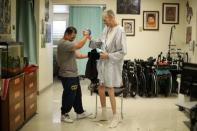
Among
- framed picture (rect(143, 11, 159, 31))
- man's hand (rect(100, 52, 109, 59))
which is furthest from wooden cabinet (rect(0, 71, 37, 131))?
framed picture (rect(143, 11, 159, 31))

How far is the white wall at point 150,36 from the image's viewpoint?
30.5 ft

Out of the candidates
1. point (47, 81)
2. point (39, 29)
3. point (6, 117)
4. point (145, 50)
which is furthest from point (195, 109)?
point (145, 50)

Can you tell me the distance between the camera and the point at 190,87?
13.3 feet

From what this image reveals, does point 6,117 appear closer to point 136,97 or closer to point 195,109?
point 195,109

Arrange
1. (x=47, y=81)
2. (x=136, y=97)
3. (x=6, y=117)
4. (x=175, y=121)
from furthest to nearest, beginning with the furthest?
(x=47, y=81) < (x=136, y=97) < (x=175, y=121) < (x=6, y=117)

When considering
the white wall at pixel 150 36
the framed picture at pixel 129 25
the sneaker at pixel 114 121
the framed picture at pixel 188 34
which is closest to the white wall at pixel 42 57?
the white wall at pixel 150 36

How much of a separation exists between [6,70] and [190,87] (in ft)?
7.60

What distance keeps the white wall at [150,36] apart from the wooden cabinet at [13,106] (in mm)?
5191

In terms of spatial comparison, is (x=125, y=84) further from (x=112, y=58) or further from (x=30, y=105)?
(x=30, y=105)

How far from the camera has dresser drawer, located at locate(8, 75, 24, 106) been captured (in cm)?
414

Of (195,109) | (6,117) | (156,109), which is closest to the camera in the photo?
(195,109)

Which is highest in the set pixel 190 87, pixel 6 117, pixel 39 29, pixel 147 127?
pixel 39 29

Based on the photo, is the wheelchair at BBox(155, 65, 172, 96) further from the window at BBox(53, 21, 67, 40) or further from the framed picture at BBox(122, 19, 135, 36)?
the window at BBox(53, 21, 67, 40)

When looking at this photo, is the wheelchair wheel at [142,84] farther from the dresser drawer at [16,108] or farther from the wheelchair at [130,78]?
the dresser drawer at [16,108]
